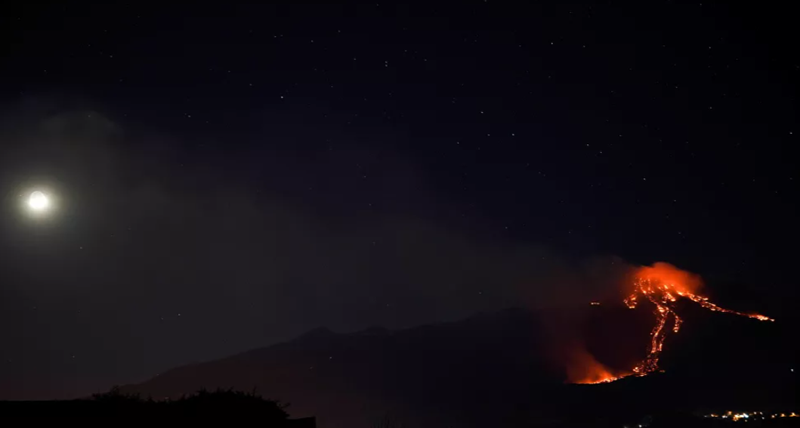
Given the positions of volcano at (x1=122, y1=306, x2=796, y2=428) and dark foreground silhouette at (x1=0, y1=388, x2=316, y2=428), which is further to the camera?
volcano at (x1=122, y1=306, x2=796, y2=428)

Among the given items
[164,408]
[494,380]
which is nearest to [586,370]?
[494,380]

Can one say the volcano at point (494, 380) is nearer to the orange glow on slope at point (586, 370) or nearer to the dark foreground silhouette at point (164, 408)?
the orange glow on slope at point (586, 370)

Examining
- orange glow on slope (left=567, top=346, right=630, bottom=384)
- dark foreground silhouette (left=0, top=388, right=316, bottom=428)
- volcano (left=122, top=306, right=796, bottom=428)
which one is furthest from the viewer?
orange glow on slope (left=567, top=346, right=630, bottom=384)

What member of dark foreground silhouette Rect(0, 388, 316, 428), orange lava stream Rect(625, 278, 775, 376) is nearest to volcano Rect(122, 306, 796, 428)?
orange lava stream Rect(625, 278, 775, 376)

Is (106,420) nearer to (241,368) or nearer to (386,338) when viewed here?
(386,338)

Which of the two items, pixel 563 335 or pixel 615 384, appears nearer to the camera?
pixel 615 384

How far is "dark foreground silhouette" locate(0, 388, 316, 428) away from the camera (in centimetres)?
837

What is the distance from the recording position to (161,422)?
918 cm

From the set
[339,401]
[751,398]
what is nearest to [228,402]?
[751,398]

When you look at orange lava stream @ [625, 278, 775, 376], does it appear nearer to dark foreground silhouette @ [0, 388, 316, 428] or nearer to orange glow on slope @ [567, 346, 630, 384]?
orange glow on slope @ [567, 346, 630, 384]

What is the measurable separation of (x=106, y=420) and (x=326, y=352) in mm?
195330

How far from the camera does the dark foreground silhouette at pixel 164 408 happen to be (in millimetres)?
8367

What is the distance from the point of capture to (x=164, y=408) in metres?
9.49

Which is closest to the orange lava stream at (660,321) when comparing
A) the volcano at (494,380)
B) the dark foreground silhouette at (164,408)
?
the volcano at (494,380)
